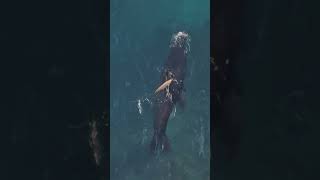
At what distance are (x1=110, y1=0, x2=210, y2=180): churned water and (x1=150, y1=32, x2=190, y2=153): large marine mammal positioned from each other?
0.15 feet

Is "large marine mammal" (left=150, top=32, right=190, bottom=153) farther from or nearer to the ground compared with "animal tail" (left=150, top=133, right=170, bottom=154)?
farther from the ground

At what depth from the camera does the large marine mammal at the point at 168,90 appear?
562cm

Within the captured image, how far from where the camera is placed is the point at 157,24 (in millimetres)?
5605

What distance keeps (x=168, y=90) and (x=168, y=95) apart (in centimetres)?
4

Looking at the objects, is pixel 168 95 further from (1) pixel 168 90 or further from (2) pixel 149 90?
(2) pixel 149 90

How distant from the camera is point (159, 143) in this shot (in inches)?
222

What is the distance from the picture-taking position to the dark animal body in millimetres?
5629
